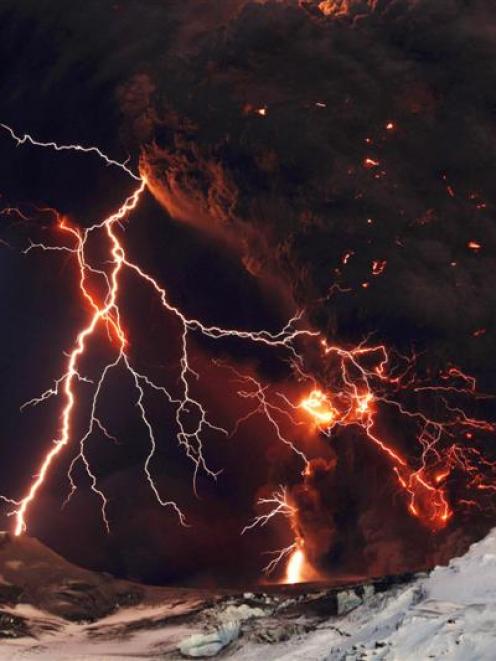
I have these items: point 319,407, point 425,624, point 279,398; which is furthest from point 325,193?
point 425,624

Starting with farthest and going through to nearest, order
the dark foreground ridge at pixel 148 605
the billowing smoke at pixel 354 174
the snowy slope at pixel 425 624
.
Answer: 1. the billowing smoke at pixel 354 174
2. the dark foreground ridge at pixel 148 605
3. the snowy slope at pixel 425 624

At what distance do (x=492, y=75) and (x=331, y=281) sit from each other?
3.57 m

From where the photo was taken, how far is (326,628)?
627 cm

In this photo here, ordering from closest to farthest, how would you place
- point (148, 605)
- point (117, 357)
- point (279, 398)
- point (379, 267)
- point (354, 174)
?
point (148, 605) → point (379, 267) → point (354, 174) → point (279, 398) → point (117, 357)

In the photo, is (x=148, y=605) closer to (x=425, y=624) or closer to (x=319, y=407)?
(x=319, y=407)

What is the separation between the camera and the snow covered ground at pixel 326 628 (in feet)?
16.3

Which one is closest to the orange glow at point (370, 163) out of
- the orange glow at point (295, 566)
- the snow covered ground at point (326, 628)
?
the snow covered ground at point (326, 628)

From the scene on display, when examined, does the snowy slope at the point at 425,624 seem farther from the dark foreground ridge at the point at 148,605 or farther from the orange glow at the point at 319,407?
the orange glow at the point at 319,407

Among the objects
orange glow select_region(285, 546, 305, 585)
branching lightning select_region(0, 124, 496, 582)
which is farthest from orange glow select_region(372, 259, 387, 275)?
orange glow select_region(285, 546, 305, 585)

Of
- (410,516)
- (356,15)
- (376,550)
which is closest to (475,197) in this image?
(356,15)

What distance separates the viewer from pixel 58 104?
11.6 m

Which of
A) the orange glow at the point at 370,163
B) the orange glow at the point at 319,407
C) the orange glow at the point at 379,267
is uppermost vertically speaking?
the orange glow at the point at 370,163

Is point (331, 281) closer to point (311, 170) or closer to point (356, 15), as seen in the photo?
point (311, 170)

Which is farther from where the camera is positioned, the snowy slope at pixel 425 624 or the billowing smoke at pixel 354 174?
the billowing smoke at pixel 354 174
